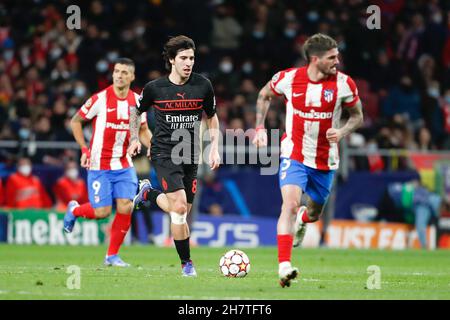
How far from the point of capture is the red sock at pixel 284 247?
31.3ft

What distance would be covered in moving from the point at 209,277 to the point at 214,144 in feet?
4.60

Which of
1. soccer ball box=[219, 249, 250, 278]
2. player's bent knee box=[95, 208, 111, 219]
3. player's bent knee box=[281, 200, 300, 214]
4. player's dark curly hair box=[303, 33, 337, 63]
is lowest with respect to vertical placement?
soccer ball box=[219, 249, 250, 278]

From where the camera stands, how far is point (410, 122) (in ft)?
77.6

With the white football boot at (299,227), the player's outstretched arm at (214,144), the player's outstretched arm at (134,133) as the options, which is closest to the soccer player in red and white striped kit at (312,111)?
the player's outstretched arm at (214,144)

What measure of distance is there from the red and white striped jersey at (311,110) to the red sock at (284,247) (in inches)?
39.1

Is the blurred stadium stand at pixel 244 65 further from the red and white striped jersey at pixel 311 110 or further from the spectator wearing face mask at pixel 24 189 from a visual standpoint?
the red and white striped jersey at pixel 311 110

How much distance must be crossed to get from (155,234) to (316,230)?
124 inches

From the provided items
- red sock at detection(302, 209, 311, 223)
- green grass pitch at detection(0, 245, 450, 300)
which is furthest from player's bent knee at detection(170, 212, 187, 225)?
red sock at detection(302, 209, 311, 223)

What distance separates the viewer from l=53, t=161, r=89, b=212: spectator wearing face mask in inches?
773

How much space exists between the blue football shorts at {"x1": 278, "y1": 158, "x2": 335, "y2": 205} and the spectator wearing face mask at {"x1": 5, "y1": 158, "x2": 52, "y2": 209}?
9.37 m

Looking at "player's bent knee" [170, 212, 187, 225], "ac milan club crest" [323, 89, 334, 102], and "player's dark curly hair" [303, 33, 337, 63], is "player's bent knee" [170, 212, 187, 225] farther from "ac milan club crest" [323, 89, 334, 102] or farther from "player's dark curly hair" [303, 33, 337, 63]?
"player's dark curly hair" [303, 33, 337, 63]

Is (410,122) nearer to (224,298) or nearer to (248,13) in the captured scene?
(248,13)

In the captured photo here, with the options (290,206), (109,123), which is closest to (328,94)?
(290,206)
